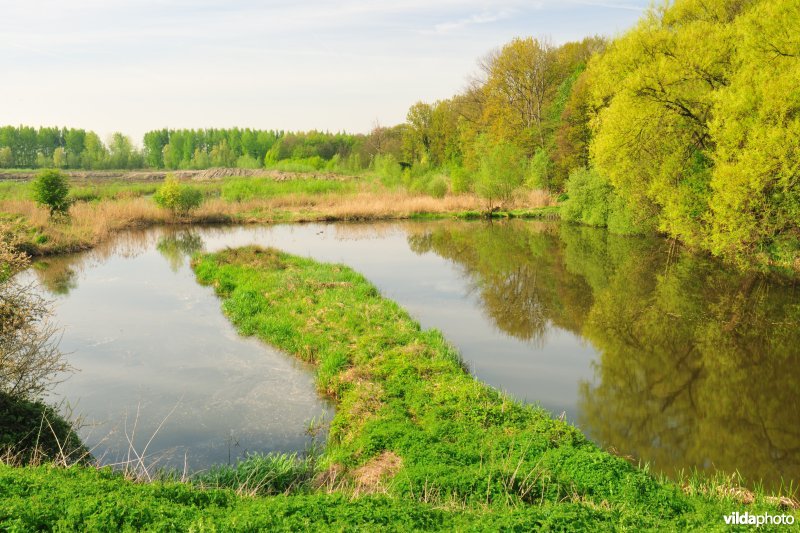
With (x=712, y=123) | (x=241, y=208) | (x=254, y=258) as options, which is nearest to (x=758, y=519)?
(x=712, y=123)

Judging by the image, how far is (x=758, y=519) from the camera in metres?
4.99

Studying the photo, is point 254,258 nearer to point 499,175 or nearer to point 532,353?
point 532,353

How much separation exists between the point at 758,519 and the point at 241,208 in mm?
39976

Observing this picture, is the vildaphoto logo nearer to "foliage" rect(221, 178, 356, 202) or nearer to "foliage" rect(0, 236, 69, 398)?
"foliage" rect(0, 236, 69, 398)

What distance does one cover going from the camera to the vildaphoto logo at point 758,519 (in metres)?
4.88

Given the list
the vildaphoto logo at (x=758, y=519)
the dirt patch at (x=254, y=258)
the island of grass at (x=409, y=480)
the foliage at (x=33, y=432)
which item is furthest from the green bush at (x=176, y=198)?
the vildaphoto logo at (x=758, y=519)

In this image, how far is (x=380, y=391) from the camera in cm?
966

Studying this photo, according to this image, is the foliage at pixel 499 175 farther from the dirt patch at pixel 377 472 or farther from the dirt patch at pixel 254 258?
the dirt patch at pixel 377 472

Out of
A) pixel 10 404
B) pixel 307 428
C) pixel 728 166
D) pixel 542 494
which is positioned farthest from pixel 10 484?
pixel 728 166

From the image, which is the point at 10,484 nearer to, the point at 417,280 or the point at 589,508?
the point at 589,508

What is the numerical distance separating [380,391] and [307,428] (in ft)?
4.63

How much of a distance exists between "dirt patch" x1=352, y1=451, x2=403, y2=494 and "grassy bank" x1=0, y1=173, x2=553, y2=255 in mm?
24098

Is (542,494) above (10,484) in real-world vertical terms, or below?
below

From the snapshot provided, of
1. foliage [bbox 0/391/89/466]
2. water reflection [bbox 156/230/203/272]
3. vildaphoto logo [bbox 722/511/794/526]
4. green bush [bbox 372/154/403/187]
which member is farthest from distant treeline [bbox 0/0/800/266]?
water reflection [bbox 156/230/203/272]
